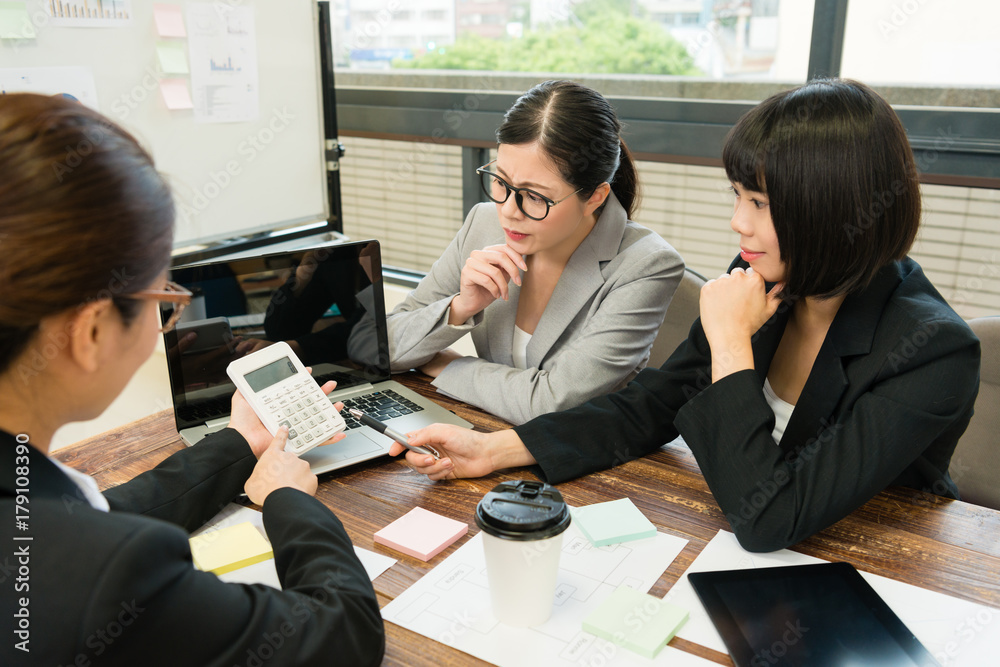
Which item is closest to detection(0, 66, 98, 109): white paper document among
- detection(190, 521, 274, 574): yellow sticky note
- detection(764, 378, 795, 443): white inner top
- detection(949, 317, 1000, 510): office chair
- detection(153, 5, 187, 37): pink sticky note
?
detection(153, 5, 187, 37): pink sticky note

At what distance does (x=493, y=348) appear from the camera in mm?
1704

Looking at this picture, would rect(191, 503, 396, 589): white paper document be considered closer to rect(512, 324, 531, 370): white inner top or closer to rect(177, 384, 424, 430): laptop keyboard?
rect(177, 384, 424, 430): laptop keyboard

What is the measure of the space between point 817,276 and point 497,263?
64 cm

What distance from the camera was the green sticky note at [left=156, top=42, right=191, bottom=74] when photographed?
6.82ft

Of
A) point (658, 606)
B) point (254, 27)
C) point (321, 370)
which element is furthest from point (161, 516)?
point (254, 27)

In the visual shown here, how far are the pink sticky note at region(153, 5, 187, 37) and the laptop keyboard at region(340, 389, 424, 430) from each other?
4.25ft

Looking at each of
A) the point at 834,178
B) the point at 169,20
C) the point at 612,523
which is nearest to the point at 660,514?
the point at 612,523

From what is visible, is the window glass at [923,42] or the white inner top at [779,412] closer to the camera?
the white inner top at [779,412]

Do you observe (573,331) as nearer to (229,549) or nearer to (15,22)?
(229,549)

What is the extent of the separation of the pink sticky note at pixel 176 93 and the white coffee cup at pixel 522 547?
178 cm

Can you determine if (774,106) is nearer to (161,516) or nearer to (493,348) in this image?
(493,348)

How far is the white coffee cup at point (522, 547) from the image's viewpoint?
0.77 meters

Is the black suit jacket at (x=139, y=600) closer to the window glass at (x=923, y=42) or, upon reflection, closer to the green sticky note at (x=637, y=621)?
the green sticky note at (x=637, y=621)

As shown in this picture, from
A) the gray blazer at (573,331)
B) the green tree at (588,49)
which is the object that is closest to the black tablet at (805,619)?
the gray blazer at (573,331)
